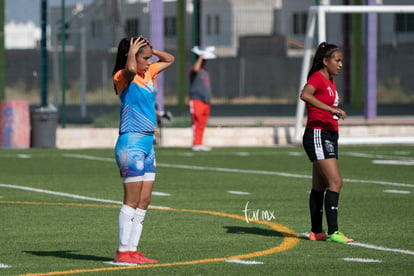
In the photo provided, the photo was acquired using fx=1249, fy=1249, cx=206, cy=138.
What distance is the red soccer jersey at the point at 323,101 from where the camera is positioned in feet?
40.8

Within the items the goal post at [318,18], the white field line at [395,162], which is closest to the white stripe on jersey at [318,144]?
the white field line at [395,162]

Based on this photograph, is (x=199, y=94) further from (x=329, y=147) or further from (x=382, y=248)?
(x=382, y=248)

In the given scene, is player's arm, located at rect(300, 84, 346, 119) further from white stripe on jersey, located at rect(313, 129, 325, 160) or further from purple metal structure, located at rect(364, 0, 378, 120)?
purple metal structure, located at rect(364, 0, 378, 120)

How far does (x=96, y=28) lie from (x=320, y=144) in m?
55.4

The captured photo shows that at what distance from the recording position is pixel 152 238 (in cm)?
1259

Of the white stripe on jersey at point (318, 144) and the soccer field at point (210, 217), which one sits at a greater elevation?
the white stripe on jersey at point (318, 144)

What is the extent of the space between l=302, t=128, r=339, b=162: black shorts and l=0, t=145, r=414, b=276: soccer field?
87 centimetres

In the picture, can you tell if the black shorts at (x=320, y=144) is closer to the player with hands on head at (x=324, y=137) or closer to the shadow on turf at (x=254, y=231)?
the player with hands on head at (x=324, y=137)

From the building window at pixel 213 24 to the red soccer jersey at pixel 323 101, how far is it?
2154 inches

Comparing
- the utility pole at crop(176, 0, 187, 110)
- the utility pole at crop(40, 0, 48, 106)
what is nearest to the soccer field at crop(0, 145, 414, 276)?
the utility pole at crop(40, 0, 48, 106)

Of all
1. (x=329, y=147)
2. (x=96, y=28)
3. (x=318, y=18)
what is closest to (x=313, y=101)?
(x=329, y=147)

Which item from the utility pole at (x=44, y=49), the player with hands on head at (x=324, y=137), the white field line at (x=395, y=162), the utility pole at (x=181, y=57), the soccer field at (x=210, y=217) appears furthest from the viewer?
the utility pole at (x=181, y=57)

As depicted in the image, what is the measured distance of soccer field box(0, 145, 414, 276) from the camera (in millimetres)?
10820

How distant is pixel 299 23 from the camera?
2756 inches
